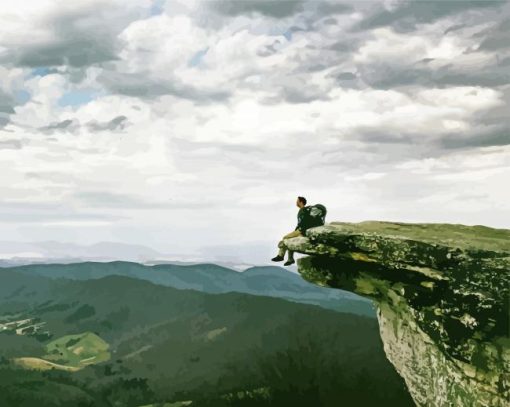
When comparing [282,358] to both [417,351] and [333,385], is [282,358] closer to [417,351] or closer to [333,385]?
[333,385]

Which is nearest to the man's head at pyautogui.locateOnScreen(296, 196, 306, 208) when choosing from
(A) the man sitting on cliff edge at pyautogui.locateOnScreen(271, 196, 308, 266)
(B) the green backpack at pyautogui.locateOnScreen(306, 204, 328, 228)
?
(A) the man sitting on cliff edge at pyautogui.locateOnScreen(271, 196, 308, 266)

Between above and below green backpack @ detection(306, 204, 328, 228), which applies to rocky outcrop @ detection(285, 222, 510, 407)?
below

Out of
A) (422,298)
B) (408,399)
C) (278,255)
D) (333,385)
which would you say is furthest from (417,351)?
(333,385)

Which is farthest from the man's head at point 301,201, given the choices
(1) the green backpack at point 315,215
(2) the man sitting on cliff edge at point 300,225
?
(1) the green backpack at point 315,215

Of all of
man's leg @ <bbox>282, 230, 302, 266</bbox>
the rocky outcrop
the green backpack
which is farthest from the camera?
the green backpack

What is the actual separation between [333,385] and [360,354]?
62088 millimetres

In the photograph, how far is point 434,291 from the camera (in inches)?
875

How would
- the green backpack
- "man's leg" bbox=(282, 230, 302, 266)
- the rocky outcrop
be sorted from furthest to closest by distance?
the green backpack
"man's leg" bbox=(282, 230, 302, 266)
the rocky outcrop

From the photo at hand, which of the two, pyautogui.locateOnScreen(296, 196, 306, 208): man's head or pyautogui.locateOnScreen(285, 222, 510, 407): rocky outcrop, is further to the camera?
pyautogui.locateOnScreen(296, 196, 306, 208): man's head

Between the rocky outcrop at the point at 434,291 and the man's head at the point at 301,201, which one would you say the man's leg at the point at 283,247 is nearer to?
the rocky outcrop at the point at 434,291

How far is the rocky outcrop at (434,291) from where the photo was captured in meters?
20.4

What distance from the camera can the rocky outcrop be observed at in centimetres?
2042

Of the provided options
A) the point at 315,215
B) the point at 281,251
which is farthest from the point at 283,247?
the point at 315,215

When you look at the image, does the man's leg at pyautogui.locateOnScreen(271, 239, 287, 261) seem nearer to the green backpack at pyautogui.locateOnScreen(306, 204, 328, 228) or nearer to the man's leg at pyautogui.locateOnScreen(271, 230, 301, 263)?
the man's leg at pyautogui.locateOnScreen(271, 230, 301, 263)
